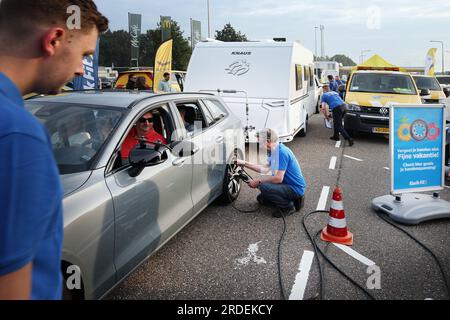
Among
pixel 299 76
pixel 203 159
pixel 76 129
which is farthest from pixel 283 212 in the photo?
pixel 299 76

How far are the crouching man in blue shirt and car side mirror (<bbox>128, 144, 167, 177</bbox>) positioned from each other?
2.26m

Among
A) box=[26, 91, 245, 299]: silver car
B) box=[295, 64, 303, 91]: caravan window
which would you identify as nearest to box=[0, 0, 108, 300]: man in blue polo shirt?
box=[26, 91, 245, 299]: silver car

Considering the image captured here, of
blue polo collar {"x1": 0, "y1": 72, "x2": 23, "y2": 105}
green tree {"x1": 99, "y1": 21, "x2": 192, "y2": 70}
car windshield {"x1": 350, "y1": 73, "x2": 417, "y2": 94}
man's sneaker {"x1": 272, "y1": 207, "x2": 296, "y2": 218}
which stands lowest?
man's sneaker {"x1": 272, "y1": 207, "x2": 296, "y2": 218}

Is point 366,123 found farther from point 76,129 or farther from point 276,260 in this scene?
point 76,129

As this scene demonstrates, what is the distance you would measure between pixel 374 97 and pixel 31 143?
11.3m

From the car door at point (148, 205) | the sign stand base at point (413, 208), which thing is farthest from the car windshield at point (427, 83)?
the car door at point (148, 205)

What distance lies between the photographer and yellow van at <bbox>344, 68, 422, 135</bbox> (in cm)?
1054

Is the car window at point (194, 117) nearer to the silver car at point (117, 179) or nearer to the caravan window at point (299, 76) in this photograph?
the silver car at point (117, 179)

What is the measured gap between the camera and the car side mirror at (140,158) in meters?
2.82

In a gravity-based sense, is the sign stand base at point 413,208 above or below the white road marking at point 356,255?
above

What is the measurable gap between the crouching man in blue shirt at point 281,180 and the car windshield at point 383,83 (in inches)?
294

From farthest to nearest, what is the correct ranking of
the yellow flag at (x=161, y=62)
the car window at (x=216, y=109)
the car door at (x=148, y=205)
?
the yellow flag at (x=161, y=62), the car window at (x=216, y=109), the car door at (x=148, y=205)

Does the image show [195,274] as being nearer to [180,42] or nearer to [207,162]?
[207,162]

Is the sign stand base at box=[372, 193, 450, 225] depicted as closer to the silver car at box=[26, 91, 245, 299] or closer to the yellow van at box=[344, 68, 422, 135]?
the silver car at box=[26, 91, 245, 299]
